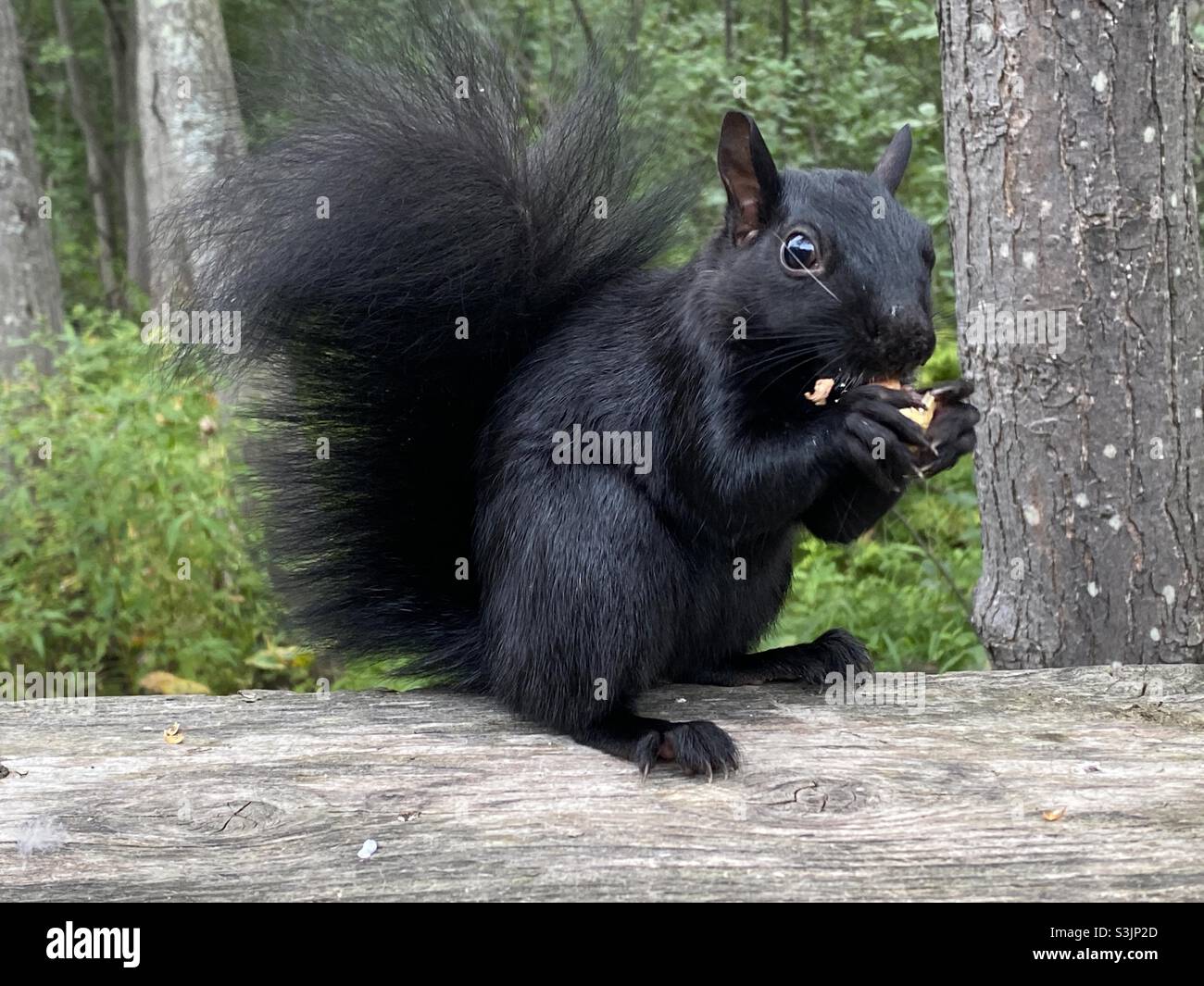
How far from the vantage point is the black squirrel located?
240 centimetres

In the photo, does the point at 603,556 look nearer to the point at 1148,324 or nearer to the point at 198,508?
the point at 1148,324

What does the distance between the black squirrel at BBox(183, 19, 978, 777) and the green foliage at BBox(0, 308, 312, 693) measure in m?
1.70

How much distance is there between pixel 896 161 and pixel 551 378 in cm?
85

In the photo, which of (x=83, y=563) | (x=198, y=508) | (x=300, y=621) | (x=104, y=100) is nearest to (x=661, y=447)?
(x=300, y=621)

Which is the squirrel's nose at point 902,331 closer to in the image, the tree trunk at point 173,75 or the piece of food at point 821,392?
the piece of food at point 821,392

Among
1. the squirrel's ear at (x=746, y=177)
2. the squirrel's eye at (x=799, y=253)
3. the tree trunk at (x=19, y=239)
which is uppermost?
the tree trunk at (x=19, y=239)

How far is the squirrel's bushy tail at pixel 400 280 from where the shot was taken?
2.57 metres

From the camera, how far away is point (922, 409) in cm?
239

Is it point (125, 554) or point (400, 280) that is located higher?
point (400, 280)

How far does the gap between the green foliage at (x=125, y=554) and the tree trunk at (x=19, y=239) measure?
6.50ft

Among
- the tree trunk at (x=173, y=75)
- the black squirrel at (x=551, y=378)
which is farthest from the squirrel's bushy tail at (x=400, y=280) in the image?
the tree trunk at (x=173, y=75)

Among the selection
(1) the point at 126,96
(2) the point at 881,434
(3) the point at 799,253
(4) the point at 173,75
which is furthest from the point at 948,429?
(1) the point at 126,96

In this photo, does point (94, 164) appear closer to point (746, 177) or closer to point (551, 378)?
point (551, 378)

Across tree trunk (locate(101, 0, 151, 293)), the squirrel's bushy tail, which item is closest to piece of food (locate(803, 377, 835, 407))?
the squirrel's bushy tail
